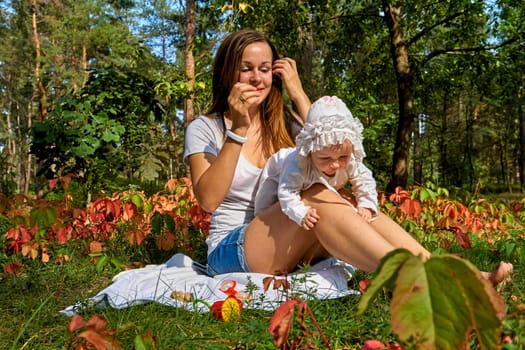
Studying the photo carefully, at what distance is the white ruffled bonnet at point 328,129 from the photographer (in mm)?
2088

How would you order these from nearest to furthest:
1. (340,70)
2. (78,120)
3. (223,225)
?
(223,225), (78,120), (340,70)

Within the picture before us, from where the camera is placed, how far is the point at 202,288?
252cm

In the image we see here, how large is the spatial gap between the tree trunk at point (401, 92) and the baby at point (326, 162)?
5.96 metres

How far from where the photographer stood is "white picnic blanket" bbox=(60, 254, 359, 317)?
85.6 inches

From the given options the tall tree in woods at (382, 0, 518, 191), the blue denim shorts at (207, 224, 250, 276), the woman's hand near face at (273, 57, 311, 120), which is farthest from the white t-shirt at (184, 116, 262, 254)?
the tall tree in woods at (382, 0, 518, 191)

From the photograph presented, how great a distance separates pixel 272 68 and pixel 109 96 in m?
3.55

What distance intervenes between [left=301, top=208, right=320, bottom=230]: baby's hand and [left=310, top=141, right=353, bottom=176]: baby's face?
0.19 meters

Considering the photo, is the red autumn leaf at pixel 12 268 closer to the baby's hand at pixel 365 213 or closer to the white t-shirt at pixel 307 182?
the white t-shirt at pixel 307 182

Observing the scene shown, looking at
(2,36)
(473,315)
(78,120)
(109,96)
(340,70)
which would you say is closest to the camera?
(473,315)

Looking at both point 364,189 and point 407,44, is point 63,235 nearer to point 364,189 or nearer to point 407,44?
point 364,189

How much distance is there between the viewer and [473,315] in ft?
2.50

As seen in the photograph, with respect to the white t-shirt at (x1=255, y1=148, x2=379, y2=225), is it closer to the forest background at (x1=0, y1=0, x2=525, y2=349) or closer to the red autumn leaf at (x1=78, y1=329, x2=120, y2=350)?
the forest background at (x1=0, y1=0, x2=525, y2=349)

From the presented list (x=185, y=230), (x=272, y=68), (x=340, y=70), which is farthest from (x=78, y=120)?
(x=340, y=70)

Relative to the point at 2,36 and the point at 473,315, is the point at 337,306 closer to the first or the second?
the point at 473,315
